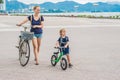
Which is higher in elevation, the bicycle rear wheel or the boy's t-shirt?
the boy's t-shirt

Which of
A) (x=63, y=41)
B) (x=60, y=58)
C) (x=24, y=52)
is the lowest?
(x=60, y=58)

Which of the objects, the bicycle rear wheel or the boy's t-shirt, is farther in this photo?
the bicycle rear wheel

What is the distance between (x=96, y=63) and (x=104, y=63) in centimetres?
24

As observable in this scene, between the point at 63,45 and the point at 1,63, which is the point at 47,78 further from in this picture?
the point at 1,63

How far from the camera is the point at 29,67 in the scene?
10742mm

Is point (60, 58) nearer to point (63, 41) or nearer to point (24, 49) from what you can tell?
point (63, 41)

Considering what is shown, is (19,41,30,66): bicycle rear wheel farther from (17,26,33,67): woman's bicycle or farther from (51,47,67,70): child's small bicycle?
(51,47,67,70): child's small bicycle

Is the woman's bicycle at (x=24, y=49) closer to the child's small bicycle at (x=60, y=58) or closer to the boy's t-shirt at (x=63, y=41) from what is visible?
the child's small bicycle at (x=60, y=58)

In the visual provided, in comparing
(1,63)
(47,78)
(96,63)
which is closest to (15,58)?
(1,63)

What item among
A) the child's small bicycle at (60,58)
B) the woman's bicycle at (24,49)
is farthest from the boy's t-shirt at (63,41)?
the woman's bicycle at (24,49)

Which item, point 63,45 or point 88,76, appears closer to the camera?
point 88,76

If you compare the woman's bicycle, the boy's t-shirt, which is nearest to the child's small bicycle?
the boy's t-shirt

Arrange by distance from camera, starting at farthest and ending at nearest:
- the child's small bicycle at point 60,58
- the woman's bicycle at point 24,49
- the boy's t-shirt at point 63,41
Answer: the woman's bicycle at point 24,49 < the boy's t-shirt at point 63,41 < the child's small bicycle at point 60,58

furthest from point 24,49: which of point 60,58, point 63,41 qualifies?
point 63,41
